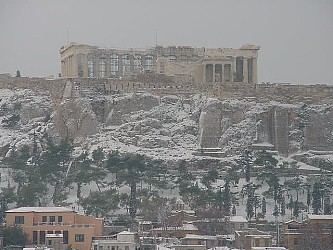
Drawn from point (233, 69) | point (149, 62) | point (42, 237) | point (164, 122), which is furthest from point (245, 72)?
point (42, 237)

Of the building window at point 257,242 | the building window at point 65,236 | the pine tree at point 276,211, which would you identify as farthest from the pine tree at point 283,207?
the building window at point 65,236

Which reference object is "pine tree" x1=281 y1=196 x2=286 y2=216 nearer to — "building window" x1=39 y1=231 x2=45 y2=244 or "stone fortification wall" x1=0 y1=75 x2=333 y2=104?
"building window" x1=39 y1=231 x2=45 y2=244

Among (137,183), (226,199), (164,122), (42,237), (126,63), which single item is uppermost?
(126,63)

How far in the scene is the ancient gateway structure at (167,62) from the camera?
252 feet

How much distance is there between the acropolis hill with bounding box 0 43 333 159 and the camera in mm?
70750

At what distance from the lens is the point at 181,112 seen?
239 feet

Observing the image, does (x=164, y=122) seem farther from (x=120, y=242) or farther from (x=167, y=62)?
(x=120, y=242)

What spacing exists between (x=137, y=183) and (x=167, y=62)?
46.3ft

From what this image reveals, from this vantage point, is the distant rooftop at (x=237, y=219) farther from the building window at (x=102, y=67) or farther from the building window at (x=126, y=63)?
the building window at (x=126, y=63)

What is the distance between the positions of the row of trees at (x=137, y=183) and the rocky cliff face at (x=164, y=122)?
2.10 metres

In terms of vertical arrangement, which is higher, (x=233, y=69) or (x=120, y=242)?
(x=233, y=69)

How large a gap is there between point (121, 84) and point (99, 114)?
81.8 inches

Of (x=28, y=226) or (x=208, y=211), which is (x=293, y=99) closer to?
(x=208, y=211)

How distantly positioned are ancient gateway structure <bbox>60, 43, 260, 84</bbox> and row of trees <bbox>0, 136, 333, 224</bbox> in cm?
865
